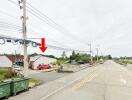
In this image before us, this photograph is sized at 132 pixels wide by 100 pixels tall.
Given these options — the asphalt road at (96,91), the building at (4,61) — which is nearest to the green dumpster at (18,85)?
the asphalt road at (96,91)

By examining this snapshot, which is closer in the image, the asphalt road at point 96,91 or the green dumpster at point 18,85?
the asphalt road at point 96,91

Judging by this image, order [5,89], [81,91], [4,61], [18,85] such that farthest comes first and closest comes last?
[4,61] → [81,91] → [18,85] → [5,89]

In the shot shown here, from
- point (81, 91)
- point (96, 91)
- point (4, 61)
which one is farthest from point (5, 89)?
point (4, 61)

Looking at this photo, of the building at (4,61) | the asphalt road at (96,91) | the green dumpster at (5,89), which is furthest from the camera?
the building at (4,61)

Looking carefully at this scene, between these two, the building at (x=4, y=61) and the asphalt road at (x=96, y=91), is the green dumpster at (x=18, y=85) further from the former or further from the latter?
the building at (x=4, y=61)

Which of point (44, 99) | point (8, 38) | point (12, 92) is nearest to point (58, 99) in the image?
point (44, 99)

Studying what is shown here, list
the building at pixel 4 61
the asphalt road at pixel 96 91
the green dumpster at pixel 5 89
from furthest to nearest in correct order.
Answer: the building at pixel 4 61
the asphalt road at pixel 96 91
the green dumpster at pixel 5 89

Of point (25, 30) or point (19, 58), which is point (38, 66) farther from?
point (25, 30)

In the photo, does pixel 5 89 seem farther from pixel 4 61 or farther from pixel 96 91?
pixel 4 61

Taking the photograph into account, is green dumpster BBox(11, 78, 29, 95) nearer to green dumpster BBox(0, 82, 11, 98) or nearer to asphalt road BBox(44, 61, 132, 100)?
green dumpster BBox(0, 82, 11, 98)

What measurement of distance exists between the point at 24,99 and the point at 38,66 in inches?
1728

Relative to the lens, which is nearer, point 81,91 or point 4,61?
point 81,91

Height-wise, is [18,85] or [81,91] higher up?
[18,85]

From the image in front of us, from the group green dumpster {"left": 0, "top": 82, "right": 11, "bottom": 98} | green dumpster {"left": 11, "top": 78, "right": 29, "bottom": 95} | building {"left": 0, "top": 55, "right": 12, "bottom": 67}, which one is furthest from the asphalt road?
building {"left": 0, "top": 55, "right": 12, "bottom": 67}
